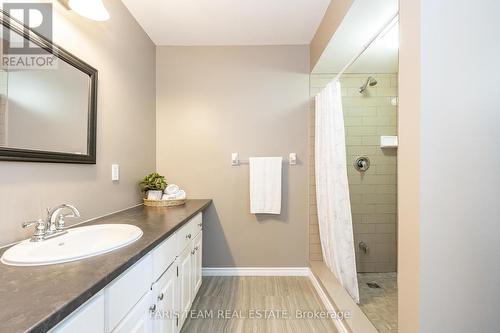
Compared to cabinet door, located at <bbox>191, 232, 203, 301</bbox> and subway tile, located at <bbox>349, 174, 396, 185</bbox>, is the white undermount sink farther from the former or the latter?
subway tile, located at <bbox>349, 174, 396, 185</bbox>

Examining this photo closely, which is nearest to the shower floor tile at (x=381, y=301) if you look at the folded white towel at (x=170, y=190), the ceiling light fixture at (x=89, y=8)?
the folded white towel at (x=170, y=190)

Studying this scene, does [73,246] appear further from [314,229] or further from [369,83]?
[369,83]

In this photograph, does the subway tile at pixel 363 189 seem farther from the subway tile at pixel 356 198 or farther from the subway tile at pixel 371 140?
the subway tile at pixel 371 140

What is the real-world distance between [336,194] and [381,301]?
0.97m

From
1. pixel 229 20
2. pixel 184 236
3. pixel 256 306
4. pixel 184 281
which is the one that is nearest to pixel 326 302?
pixel 256 306

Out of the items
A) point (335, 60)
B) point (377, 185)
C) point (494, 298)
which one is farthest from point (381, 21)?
point (494, 298)

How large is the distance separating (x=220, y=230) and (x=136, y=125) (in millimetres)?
1316

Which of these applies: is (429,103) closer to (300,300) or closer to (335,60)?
(335,60)

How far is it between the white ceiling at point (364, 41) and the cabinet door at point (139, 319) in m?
1.96

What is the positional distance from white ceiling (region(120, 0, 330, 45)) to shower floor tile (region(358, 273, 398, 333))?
95.8 inches

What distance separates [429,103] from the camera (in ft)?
2.74

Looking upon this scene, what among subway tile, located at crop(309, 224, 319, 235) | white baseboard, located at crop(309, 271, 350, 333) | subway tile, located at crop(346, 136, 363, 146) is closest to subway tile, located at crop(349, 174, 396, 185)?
subway tile, located at crop(346, 136, 363, 146)

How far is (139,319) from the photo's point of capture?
3.06 ft

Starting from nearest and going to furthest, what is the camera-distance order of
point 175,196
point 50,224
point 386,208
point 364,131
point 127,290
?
point 127,290 < point 50,224 < point 175,196 < point 386,208 < point 364,131
